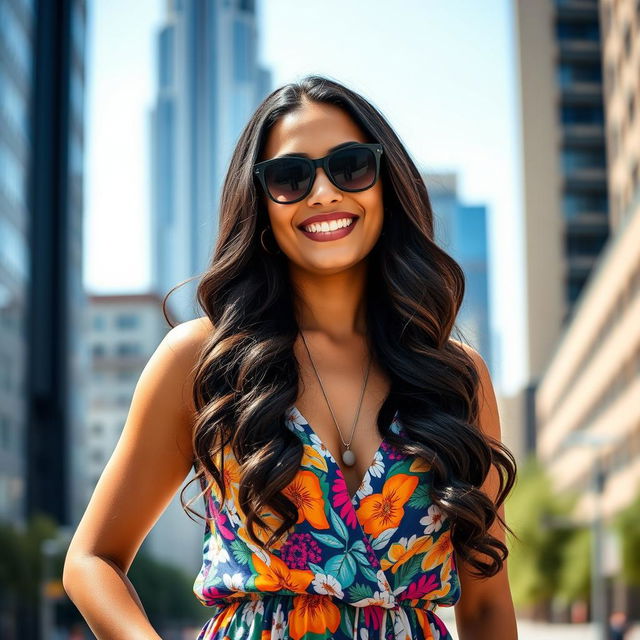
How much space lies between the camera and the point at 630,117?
203 ft

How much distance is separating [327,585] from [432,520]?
25cm

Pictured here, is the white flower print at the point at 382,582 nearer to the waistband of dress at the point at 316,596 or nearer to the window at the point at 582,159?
the waistband of dress at the point at 316,596

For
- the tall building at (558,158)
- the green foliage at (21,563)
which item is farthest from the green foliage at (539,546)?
the tall building at (558,158)

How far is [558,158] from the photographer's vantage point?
85312 millimetres

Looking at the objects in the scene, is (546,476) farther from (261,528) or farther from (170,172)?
(170,172)

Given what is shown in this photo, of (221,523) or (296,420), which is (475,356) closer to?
(296,420)

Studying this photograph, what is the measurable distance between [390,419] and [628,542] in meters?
36.5

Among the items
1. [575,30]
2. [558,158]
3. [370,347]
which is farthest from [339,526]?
[575,30]

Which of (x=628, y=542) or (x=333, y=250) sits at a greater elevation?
(x=333, y=250)

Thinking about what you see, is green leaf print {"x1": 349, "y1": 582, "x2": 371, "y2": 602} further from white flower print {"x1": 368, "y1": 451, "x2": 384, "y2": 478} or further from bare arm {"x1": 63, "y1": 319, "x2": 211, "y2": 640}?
bare arm {"x1": 63, "y1": 319, "x2": 211, "y2": 640}

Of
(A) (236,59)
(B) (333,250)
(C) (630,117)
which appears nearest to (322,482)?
(B) (333,250)

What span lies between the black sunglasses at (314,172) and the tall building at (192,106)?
179719 mm

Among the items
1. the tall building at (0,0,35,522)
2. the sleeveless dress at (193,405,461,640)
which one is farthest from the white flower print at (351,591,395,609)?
the tall building at (0,0,35,522)

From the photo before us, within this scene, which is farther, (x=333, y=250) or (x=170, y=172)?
(x=170, y=172)
